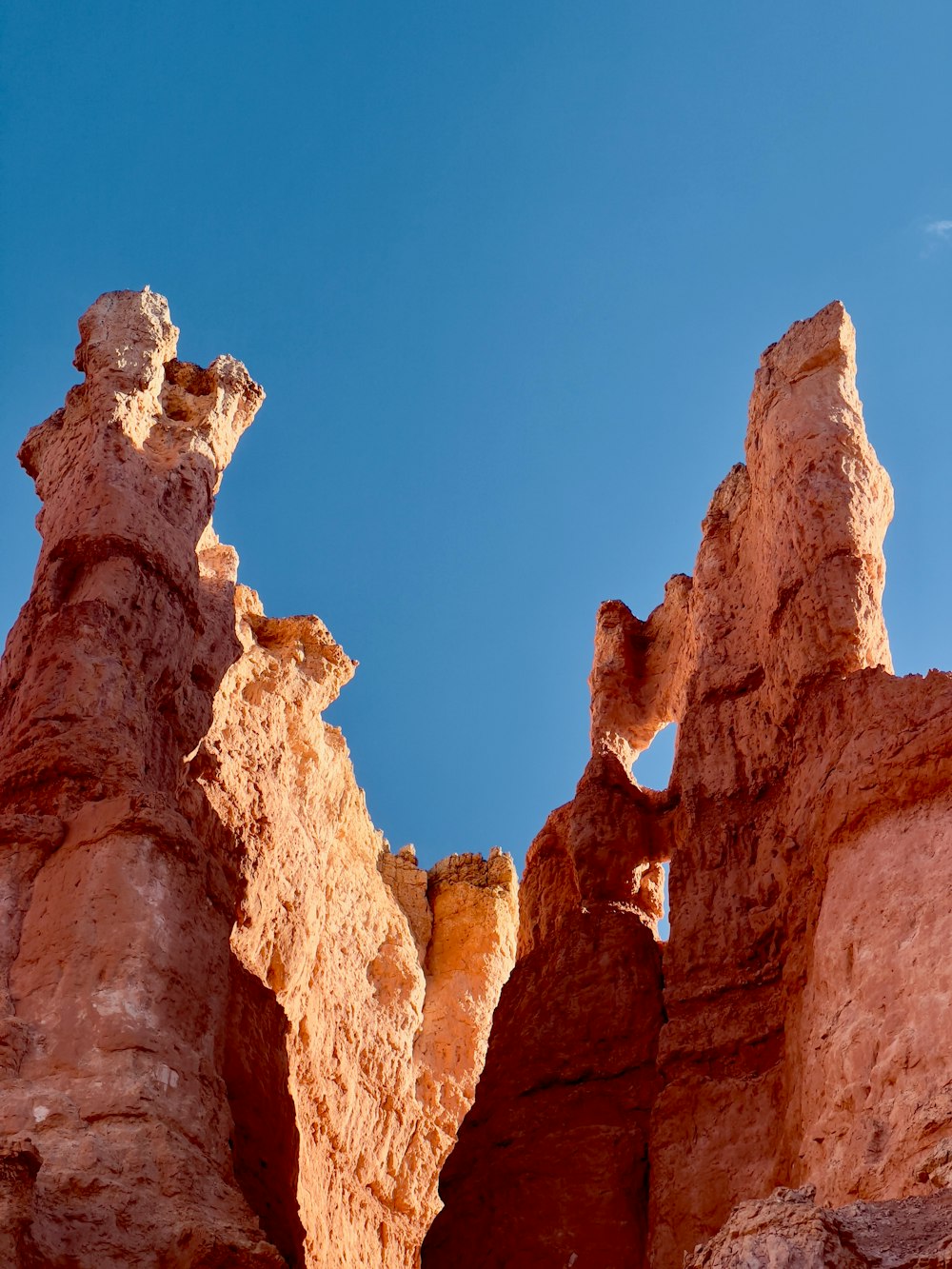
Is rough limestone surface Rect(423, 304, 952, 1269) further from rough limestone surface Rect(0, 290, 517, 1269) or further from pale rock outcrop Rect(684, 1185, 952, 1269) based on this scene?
rough limestone surface Rect(0, 290, 517, 1269)

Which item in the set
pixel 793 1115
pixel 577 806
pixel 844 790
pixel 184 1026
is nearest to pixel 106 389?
pixel 577 806

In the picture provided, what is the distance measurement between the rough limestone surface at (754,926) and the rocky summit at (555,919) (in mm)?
40

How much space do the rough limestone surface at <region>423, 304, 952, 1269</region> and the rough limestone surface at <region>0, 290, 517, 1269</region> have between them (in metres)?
2.85

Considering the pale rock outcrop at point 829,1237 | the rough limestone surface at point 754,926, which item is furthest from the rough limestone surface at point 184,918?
the pale rock outcrop at point 829,1237

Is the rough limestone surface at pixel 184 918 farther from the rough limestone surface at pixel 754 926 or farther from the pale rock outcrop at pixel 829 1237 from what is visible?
the pale rock outcrop at pixel 829 1237

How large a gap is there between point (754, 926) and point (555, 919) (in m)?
4.46

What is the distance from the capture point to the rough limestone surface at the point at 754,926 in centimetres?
1307

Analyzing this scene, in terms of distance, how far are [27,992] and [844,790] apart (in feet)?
24.2

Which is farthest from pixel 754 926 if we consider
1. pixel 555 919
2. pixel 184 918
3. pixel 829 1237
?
pixel 829 1237

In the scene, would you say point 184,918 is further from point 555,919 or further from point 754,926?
point 555,919

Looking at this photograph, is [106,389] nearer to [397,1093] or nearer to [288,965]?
[288,965]

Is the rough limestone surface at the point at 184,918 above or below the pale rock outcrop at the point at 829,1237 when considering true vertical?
above

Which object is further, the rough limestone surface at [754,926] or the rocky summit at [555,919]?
the rough limestone surface at [754,926]

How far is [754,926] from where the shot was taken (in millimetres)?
16172
